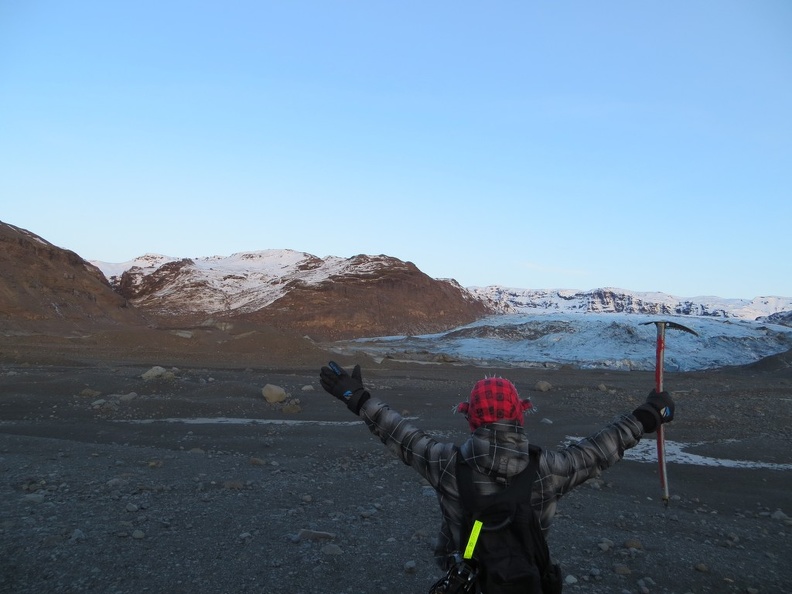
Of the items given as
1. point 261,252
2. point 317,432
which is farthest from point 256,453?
point 261,252

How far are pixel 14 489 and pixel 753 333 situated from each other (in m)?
62.9

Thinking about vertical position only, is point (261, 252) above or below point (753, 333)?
above

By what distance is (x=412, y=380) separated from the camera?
2252cm

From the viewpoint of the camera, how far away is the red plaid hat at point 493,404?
2.81 metres

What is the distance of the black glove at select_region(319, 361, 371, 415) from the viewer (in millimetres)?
3191

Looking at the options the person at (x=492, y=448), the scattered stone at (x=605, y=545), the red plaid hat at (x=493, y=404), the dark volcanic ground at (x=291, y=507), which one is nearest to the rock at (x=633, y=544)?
the dark volcanic ground at (x=291, y=507)

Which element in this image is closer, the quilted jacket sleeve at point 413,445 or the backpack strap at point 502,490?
the backpack strap at point 502,490

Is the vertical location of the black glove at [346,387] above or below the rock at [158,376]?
above

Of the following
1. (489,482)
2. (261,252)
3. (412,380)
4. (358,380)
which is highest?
(261,252)

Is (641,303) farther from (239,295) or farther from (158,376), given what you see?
(158,376)

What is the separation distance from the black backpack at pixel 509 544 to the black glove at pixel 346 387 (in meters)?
0.75

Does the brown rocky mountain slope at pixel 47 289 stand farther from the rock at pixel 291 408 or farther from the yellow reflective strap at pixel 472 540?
the yellow reflective strap at pixel 472 540

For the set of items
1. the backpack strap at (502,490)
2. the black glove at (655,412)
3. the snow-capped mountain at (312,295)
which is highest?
the snow-capped mountain at (312,295)

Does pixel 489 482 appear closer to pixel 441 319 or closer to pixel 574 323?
pixel 574 323
